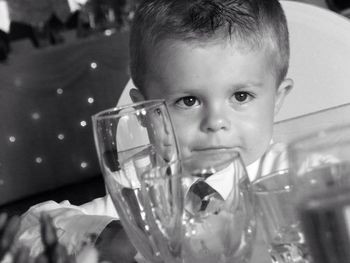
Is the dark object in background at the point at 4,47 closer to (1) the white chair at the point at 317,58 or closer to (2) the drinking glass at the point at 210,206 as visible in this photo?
(1) the white chair at the point at 317,58

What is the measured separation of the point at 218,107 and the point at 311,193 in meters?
0.66

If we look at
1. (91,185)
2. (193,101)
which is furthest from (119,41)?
(193,101)

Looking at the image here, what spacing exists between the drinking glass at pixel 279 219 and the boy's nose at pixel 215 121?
49cm

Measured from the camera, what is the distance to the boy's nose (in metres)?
1.17

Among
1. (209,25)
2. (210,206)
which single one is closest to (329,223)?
(210,206)

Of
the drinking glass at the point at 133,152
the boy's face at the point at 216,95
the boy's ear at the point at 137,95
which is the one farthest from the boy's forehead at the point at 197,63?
the drinking glass at the point at 133,152

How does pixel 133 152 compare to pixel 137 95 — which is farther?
pixel 137 95

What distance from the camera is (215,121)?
1.17 metres

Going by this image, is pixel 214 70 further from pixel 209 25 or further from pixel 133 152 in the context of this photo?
pixel 133 152

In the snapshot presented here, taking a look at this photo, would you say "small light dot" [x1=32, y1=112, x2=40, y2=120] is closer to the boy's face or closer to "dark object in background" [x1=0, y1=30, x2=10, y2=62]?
"dark object in background" [x1=0, y1=30, x2=10, y2=62]

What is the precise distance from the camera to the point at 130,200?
0.72 meters

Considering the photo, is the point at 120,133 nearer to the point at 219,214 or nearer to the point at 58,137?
the point at 219,214

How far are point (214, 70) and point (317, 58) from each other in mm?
443

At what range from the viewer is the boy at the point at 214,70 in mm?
1197
